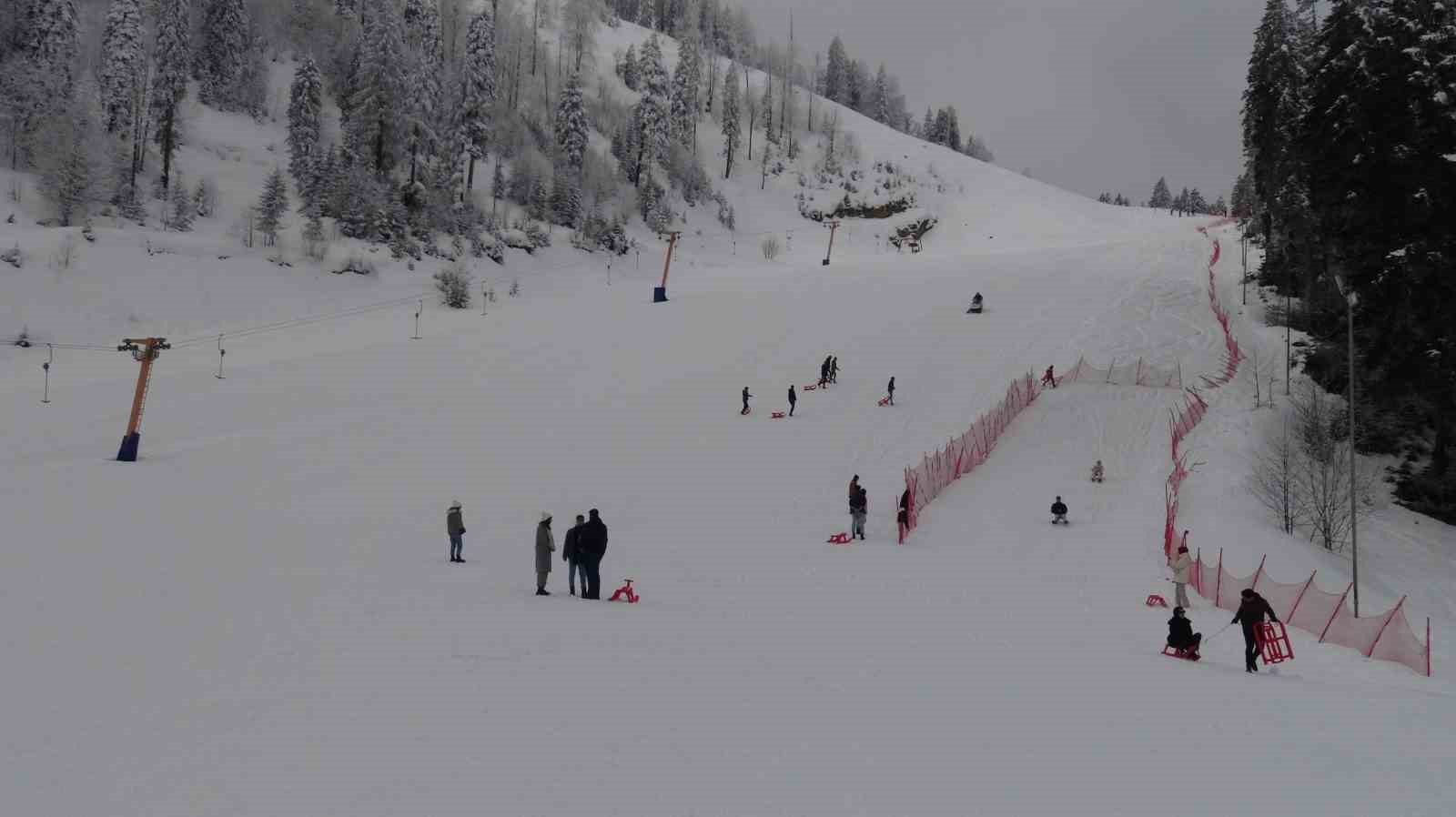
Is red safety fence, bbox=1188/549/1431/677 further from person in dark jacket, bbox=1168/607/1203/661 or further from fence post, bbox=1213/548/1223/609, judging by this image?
person in dark jacket, bbox=1168/607/1203/661

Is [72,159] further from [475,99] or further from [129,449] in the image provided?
[475,99]

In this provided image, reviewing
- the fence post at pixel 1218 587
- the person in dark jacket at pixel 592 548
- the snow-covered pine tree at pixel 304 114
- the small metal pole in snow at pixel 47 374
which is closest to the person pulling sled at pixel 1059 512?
the fence post at pixel 1218 587

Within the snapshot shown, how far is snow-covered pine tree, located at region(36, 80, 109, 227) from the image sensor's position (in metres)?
43.0

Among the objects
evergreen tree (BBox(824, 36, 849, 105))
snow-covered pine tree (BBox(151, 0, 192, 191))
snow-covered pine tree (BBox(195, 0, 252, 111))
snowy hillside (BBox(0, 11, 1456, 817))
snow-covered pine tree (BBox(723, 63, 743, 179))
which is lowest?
snowy hillside (BBox(0, 11, 1456, 817))

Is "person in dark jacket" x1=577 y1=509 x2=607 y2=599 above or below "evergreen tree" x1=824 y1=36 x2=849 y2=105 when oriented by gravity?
below

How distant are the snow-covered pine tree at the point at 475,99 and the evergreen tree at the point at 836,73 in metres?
113

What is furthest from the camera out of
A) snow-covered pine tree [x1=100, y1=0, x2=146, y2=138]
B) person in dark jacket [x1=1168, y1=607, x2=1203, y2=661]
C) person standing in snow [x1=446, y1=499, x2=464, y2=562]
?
snow-covered pine tree [x1=100, y1=0, x2=146, y2=138]

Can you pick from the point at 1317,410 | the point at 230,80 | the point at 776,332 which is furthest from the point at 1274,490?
the point at 230,80

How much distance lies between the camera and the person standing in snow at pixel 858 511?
2331 cm

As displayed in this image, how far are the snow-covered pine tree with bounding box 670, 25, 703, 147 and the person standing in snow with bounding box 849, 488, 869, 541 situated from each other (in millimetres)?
90245

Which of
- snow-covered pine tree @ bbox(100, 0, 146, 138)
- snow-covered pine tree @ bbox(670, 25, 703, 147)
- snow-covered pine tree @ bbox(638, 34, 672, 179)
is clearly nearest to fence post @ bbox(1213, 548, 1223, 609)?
snow-covered pine tree @ bbox(100, 0, 146, 138)

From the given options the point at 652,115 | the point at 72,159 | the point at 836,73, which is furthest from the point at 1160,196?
the point at 72,159

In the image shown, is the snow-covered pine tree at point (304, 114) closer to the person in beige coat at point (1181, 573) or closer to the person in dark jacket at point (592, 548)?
the person in dark jacket at point (592, 548)

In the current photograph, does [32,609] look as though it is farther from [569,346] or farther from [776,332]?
[776,332]
